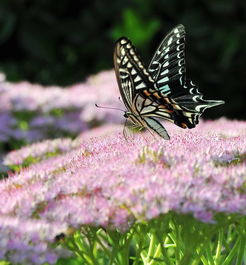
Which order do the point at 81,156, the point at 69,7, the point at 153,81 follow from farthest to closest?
the point at 69,7
the point at 153,81
the point at 81,156

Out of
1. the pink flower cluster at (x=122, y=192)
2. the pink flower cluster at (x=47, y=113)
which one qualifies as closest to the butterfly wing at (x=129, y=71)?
the pink flower cluster at (x=122, y=192)

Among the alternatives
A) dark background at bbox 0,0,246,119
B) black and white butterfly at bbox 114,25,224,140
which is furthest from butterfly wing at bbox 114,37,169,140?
dark background at bbox 0,0,246,119

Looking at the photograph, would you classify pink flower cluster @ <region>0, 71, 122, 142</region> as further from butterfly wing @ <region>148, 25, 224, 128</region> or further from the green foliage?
the green foliage

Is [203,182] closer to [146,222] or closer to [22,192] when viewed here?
[146,222]

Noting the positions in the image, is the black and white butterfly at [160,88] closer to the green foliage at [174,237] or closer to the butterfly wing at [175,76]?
the butterfly wing at [175,76]

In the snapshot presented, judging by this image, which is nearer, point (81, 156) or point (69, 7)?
point (81, 156)

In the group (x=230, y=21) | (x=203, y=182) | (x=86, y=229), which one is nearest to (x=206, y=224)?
(x=203, y=182)
